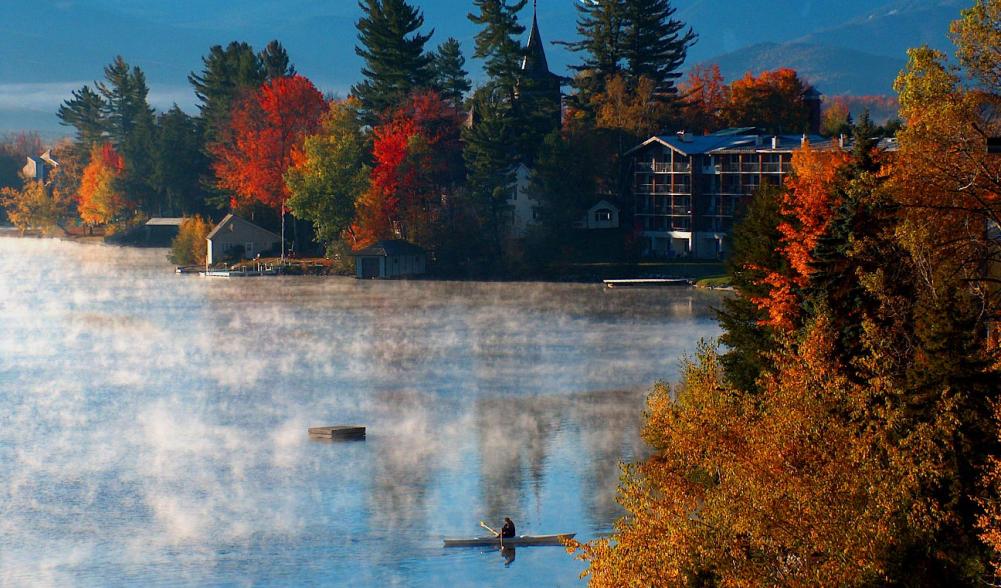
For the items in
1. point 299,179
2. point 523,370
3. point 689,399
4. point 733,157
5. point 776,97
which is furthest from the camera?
point 776,97

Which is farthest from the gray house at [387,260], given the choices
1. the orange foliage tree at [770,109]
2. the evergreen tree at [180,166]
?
the evergreen tree at [180,166]

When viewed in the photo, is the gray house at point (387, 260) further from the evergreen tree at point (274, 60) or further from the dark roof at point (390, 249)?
the evergreen tree at point (274, 60)

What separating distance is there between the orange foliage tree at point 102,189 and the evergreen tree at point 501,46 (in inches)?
2309

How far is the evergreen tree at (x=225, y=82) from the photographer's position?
6245 inches

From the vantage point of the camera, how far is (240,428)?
5750cm

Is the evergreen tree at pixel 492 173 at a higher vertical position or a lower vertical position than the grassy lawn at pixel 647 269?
higher

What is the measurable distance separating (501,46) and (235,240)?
29087 millimetres

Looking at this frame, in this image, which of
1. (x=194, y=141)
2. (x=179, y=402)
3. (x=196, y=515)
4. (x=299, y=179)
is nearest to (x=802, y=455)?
(x=196, y=515)

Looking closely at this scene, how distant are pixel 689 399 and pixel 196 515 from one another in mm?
14794

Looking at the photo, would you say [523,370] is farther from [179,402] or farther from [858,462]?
[858,462]

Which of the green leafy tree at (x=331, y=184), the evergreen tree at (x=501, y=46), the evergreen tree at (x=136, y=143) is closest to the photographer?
the green leafy tree at (x=331, y=184)

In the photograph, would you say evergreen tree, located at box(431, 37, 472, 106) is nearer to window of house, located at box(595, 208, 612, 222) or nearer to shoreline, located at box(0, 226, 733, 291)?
window of house, located at box(595, 208, 612, 222)

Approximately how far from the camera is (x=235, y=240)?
13450 centimetres

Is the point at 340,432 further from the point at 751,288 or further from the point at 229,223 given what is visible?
the point at 229,223
